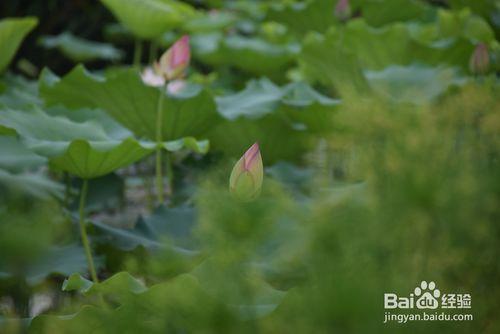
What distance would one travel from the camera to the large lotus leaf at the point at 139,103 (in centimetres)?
172

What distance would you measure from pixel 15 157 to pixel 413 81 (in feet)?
3.13

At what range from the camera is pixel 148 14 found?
249cm

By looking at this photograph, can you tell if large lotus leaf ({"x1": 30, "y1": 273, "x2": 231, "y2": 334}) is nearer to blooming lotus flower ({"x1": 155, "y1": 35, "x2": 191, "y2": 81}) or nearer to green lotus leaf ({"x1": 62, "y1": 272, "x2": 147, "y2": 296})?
green lotus leaf ({"x1": 62, "y1": 272, "x2": 147, "y2": 296})

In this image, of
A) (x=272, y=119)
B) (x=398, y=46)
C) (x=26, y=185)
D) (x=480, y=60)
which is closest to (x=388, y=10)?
(x=398, y=46)

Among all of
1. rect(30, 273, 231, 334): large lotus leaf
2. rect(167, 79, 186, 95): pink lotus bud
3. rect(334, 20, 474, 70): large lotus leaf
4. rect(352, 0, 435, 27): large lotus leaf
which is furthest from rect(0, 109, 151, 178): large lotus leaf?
rect(352, 0, 435, 27): large lotus leaf

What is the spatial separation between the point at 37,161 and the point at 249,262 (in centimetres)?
93

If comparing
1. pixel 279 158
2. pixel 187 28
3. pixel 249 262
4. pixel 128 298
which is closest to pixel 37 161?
pixel 279 158

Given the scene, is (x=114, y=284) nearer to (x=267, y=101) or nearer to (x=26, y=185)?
(x=26, y=185)

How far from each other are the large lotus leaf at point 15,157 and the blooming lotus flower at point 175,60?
0.29m

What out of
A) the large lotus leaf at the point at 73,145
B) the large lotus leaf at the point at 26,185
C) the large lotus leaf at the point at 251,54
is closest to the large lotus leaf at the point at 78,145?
the large lotus leaf at the point at 73,145

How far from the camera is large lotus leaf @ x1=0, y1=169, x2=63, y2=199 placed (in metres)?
1.58

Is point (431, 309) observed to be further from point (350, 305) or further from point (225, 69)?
point (225, 69)

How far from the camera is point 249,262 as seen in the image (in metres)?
0.69

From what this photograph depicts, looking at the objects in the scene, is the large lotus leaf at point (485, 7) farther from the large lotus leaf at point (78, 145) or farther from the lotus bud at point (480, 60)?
the large lotus leaf at point (78, 145)
